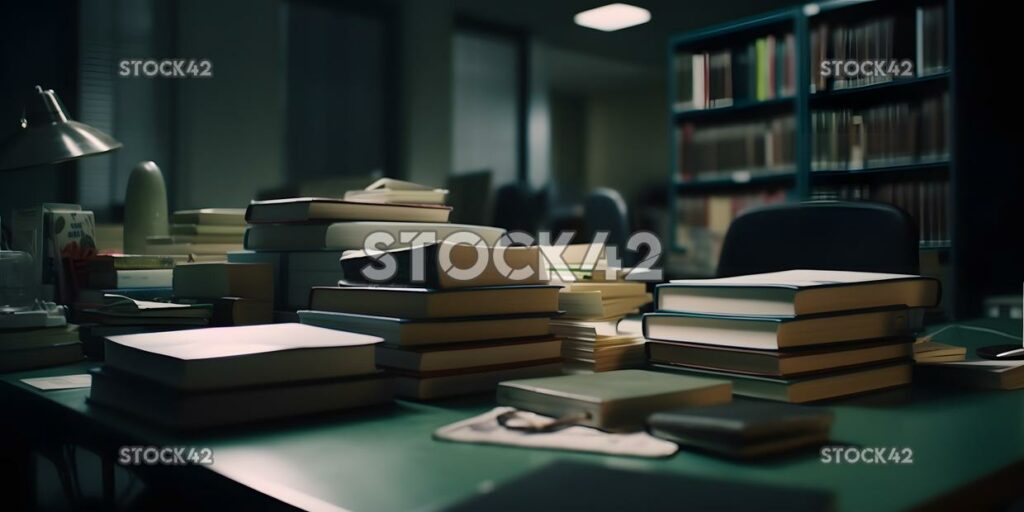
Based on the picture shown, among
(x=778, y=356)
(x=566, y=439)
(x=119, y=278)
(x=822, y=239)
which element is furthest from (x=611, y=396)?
(x=822, y=239)

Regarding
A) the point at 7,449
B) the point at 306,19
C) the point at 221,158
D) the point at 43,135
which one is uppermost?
the point at 306,19

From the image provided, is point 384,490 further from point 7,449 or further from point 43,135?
point 43,135

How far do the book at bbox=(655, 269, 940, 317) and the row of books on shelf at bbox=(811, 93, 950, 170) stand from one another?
3090 millimetres

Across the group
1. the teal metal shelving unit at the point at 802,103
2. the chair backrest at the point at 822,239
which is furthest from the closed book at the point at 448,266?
the teal metal shelving unit at the point at 802,103

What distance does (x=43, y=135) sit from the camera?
3.86ft

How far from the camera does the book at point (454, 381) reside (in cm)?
75

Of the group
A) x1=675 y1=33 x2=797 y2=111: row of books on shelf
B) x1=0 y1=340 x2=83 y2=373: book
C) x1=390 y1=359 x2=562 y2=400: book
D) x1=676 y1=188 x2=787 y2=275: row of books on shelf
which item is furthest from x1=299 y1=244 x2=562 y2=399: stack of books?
x1=676 y1=188 x2=787 y2=275: row of books on shelf

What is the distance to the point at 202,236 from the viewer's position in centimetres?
137

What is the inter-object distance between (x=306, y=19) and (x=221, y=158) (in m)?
1.22

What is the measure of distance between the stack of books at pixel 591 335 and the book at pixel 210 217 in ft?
2.24

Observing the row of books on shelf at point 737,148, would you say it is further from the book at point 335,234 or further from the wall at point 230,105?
the book at point 335,234

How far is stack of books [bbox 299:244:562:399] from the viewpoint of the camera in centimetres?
77

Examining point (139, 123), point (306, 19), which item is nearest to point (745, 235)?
point (139, 123)

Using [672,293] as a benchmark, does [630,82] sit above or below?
above
